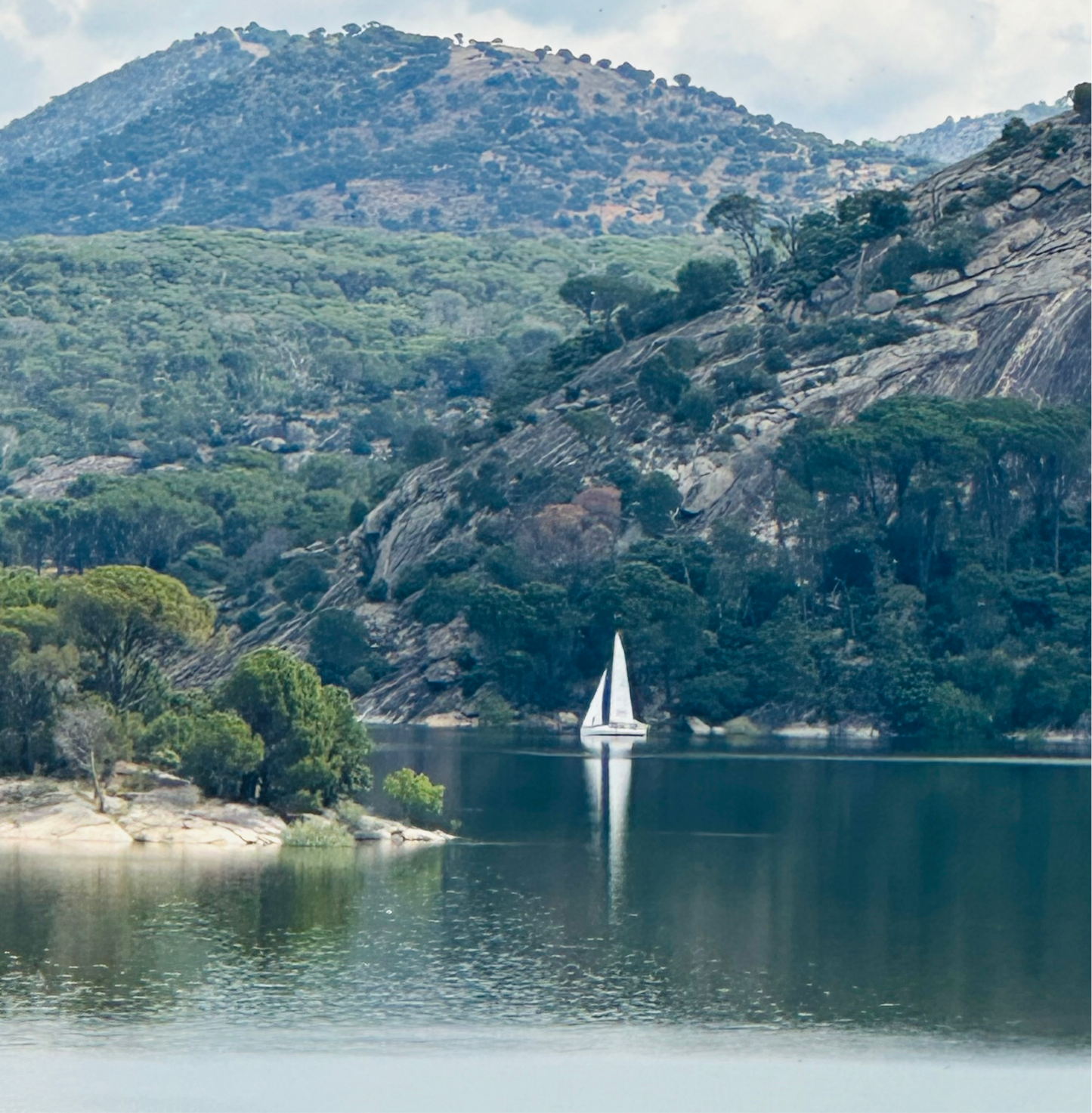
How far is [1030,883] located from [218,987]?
30707 millimetres

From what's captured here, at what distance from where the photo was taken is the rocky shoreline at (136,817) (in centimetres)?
7250

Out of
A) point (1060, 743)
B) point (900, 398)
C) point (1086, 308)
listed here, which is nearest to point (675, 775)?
point (1060, 743)

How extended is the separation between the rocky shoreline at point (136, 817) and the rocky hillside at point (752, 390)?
77902 millimetres

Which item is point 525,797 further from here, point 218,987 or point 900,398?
point 900,398

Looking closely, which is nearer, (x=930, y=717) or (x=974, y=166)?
(x=930, y=717)

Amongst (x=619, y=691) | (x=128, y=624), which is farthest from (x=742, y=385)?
(x=128, y=624)

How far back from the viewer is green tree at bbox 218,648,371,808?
77.8 metres

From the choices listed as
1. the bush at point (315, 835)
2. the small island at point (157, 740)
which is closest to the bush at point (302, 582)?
the small island at point (157, 740)

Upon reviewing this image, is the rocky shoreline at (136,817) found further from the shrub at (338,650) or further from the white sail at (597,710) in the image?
the shrub at (338,650)

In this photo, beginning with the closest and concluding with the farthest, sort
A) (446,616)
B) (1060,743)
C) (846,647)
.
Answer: (1060,743)
(846,647)
(446,616)

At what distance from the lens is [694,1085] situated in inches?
1757

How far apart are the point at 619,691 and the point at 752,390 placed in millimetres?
37819

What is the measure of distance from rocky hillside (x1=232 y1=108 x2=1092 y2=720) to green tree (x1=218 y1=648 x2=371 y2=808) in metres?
73.6

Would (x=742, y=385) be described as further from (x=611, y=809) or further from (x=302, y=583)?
(x=611, y=809)
